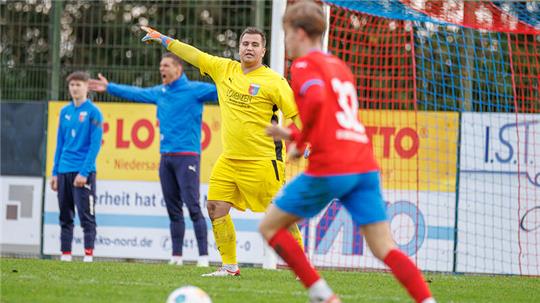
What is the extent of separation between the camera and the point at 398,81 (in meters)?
12.2

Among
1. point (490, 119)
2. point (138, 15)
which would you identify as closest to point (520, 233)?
point (490, 119)

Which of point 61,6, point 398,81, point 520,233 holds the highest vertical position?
point 61,6

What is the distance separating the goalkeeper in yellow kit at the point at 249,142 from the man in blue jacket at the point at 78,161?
292cm

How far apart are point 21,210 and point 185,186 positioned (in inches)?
127

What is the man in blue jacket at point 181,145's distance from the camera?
411 inches

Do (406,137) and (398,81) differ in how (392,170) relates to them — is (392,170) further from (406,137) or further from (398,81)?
(398,81)

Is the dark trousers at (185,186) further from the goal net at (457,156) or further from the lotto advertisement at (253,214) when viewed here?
the goal net at (457,156)

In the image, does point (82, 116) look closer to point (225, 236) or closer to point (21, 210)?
point (21, 210)

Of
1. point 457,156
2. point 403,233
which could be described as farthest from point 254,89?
point 457,156

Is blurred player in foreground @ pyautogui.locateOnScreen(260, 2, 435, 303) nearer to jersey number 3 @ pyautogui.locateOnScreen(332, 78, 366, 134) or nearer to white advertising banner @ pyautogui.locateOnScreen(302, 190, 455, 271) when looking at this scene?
jersey number 3 @ pyautogui.locateOnScreen(332, 78, 366, 134)

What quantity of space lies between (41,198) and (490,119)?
579cm

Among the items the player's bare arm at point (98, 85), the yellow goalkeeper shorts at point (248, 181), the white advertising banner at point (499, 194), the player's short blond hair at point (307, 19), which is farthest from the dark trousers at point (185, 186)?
the player's short blond hair at point (307, 19)

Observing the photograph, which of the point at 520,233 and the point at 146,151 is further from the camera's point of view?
the point at 146,151

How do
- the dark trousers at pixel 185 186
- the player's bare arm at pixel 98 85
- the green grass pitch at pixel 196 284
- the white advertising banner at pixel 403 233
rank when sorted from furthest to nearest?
the white advertising banner at pixel 403 233
the player's bare arm at pixel 98 85
the dark trousers at pixel 185 186
the green grass pitch at pixel 196 284
